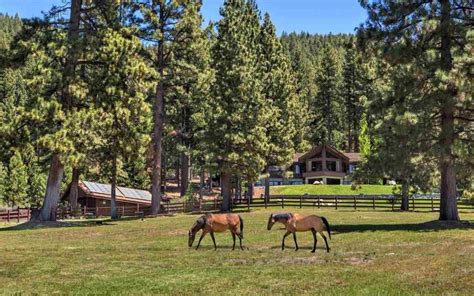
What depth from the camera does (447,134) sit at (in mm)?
22859

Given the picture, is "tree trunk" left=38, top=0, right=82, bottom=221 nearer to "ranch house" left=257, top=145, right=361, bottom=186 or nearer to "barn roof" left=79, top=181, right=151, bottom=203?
"barn roof" left=79, top=181, right=151, bottom=203

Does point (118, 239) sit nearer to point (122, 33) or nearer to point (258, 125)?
point (122, 33)

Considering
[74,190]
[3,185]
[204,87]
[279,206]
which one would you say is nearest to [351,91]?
[279,206]

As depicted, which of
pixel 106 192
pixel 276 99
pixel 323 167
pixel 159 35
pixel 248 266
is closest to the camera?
pixel 248 266

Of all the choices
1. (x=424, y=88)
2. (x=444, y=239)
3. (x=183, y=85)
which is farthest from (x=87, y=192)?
(x=444, y=239)

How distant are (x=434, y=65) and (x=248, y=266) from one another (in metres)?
14.7

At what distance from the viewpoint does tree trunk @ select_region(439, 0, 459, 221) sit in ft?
73.7

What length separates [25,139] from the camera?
26984 millimetres

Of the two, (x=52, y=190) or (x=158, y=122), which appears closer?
(x=52, y=190)

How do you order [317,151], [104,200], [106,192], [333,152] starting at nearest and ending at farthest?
1. [104,200]
2. [106,192]
3. [333,152]
4. [317,151]

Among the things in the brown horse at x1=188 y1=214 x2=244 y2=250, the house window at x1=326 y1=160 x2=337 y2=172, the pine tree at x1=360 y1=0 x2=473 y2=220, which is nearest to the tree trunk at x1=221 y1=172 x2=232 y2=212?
the pine tree at x1=360 y1=0 x2=473 y2=220

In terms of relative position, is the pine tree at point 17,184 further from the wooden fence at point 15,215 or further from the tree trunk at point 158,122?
the tree trunk at point 158,122

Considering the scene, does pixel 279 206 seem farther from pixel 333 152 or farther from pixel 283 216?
pixel 333 152

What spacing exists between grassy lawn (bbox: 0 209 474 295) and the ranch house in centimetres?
6952
